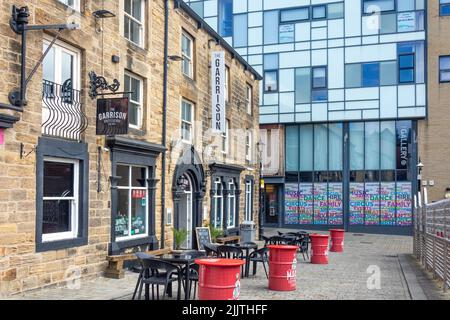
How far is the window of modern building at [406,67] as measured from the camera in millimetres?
28984

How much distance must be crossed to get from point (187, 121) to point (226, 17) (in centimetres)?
1766

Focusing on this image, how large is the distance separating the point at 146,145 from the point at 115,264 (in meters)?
3.22

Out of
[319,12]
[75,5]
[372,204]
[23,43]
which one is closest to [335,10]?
[319,12]

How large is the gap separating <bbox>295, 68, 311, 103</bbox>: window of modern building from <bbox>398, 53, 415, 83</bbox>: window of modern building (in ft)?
17.1

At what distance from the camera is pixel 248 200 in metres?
24.0

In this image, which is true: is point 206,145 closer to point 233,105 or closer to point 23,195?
point 233,105

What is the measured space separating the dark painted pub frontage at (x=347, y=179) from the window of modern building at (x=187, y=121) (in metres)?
15.0

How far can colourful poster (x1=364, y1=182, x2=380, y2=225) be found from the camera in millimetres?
29781

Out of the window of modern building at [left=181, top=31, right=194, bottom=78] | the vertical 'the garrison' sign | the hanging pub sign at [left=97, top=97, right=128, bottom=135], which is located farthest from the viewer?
the vertical 'the garrison' sign

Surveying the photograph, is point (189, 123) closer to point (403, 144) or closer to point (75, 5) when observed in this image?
point (75, 5)

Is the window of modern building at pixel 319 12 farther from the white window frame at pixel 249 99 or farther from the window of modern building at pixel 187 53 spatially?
the window of modern building at pixel 187 53

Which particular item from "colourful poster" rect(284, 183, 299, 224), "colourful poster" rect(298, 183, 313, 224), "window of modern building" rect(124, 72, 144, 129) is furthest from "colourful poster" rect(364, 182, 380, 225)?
"window of modern building" rect(124, 72, 144, 129)

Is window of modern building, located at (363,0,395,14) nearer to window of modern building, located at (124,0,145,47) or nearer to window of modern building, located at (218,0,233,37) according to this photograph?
window of modern building, located at (218,0,233,37)
